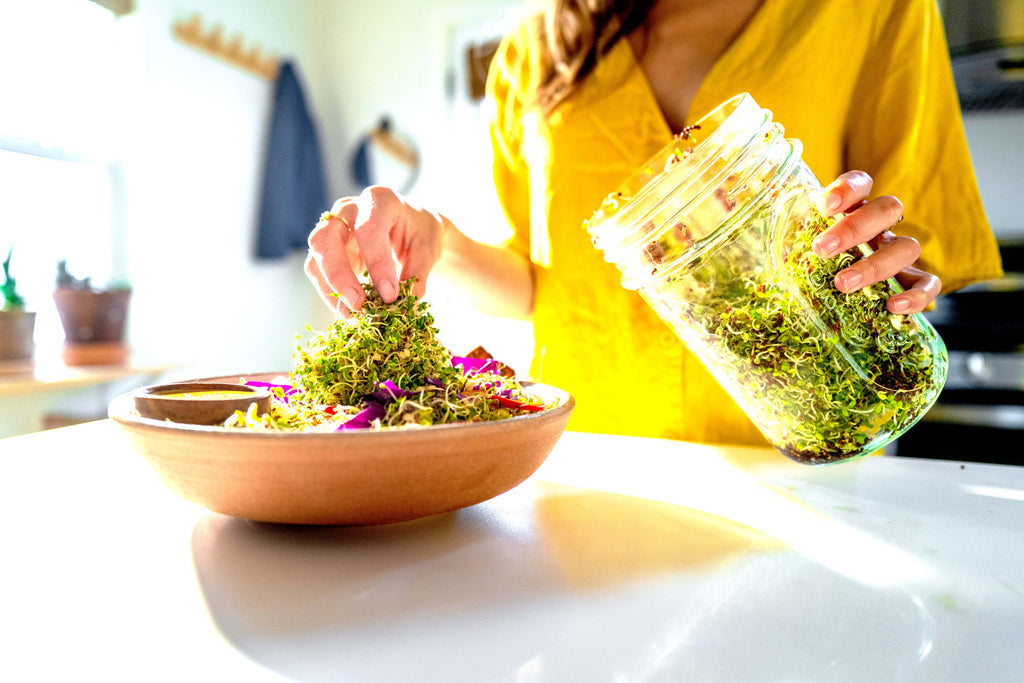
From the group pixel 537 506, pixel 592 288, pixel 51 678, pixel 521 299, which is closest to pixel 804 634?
pixel 537 506

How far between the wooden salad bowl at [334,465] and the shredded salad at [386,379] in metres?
0.09

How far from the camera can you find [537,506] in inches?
24.8

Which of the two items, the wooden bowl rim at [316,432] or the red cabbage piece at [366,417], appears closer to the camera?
the wooden bowl rim at [316,432]

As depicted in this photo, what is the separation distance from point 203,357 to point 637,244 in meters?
3.05

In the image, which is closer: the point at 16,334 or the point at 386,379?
the point at 386,379

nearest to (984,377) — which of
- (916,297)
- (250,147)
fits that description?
(916,297)

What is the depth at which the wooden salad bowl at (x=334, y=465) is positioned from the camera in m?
0.46

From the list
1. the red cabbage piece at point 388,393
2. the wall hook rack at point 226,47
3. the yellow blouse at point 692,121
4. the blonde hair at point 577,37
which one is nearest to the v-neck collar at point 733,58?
the yellow blouse at point 692,121

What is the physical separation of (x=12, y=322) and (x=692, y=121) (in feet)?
7.20

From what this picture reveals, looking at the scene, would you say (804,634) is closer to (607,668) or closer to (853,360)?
(607,668)

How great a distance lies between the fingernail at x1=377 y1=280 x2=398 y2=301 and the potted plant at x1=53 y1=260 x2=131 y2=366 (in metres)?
2.09

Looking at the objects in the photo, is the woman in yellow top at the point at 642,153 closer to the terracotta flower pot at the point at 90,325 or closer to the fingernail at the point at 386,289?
the fingernail at the point at 386,289

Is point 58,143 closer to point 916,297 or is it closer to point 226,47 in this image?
point 226,47

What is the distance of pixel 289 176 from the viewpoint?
352 centimetres
